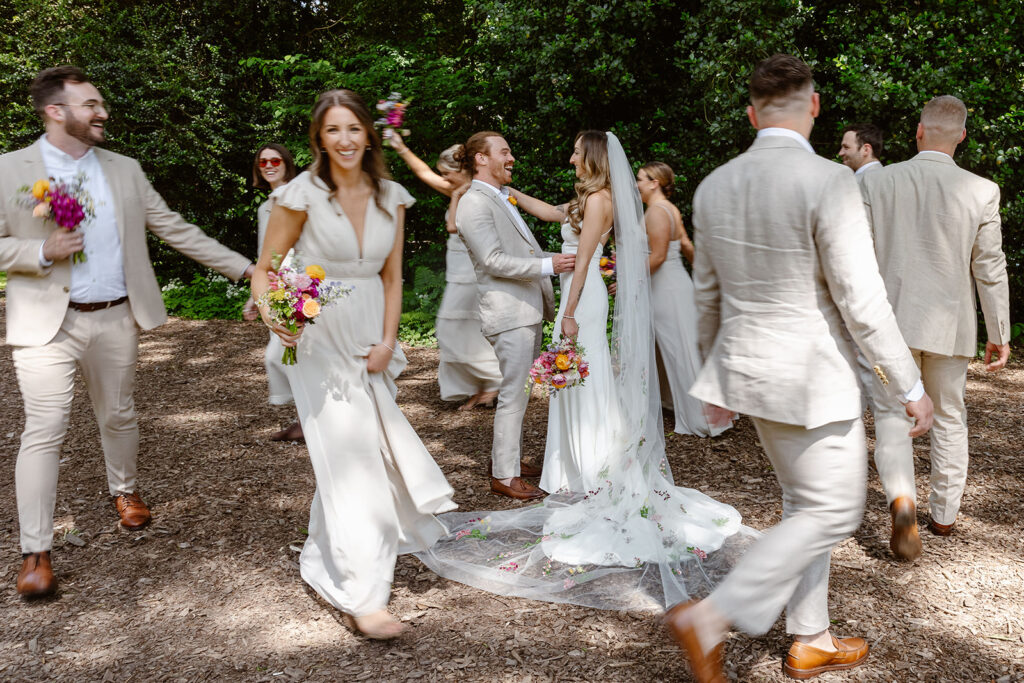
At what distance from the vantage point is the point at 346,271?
3.63 metres

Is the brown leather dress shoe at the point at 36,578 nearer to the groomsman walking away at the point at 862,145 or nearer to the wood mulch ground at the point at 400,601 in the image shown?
the wood mulch ground at the point at 400,601

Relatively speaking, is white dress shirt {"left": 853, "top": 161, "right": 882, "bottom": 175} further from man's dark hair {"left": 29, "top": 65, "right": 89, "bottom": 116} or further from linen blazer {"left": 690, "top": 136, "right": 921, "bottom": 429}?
man's dark hair {"left": 29, "top": 65, "right": 89, "bottom": 116}

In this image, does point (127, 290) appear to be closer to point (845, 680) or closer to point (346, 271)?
point (346, 271)

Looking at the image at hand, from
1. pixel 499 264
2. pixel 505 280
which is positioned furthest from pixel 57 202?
pixel 505 280

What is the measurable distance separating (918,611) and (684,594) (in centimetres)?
104

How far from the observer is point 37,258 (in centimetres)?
398

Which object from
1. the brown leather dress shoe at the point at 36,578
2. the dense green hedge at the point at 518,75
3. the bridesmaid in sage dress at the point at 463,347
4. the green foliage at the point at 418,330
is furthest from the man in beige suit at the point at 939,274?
the green foliage at the point at 418,330

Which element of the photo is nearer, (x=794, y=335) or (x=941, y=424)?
(x=794, y=335)

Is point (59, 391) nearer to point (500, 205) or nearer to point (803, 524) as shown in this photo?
point (500, 205)

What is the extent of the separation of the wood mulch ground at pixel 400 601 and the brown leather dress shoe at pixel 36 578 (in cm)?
7

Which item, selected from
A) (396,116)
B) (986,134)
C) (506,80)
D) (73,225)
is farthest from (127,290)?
(986,134)

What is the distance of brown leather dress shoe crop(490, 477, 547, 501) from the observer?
5.13m

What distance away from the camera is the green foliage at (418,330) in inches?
434

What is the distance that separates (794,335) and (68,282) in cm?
353
